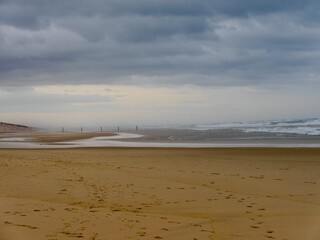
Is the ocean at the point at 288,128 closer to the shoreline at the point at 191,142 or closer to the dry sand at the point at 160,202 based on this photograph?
the shoreline at the point at 191,142

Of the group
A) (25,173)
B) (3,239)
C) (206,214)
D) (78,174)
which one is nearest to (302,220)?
(206,214)

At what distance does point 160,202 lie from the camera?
9.66m

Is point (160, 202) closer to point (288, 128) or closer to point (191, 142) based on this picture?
point (191, 142)

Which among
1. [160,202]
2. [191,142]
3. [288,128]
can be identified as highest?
[288,128]

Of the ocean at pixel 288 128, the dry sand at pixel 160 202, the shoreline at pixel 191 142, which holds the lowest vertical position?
the dry sand at pixel 160 202

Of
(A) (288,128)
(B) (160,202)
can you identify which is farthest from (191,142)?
(B) (160,202)

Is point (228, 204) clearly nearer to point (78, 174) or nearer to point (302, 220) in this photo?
point (302, 220)

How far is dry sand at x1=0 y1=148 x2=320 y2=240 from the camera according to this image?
7.14 meters

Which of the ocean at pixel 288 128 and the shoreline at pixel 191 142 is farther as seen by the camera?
the ocean at pixel 288 128

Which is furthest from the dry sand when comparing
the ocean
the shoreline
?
the ocean

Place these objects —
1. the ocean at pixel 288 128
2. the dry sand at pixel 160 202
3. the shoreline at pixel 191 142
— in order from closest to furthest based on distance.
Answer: the dry sand at pixel 160 202 < the shoreline at pixel 191 142 < the ocean at pixel 288 128

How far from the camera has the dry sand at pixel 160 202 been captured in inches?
281

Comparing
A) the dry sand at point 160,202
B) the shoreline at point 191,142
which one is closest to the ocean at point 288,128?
the shoreline at point 191,142

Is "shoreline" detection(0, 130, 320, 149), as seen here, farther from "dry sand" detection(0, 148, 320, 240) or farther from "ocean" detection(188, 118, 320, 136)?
"dry sand" detection(0, 148, 320, 240)
